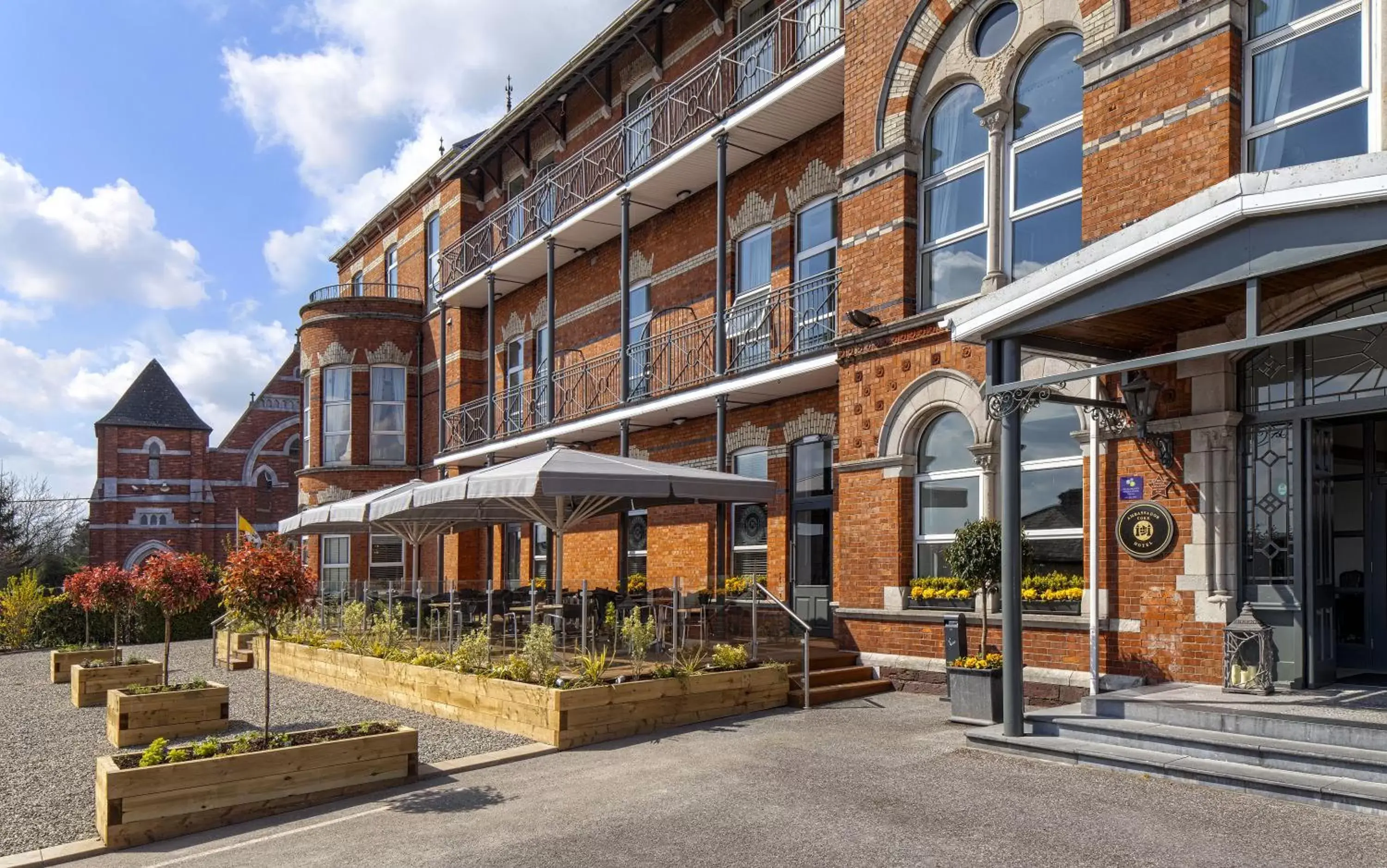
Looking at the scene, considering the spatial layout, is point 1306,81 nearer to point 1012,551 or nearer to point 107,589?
point 1012,551

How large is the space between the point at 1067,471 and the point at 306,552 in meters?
21.1

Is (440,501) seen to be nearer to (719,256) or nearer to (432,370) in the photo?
(719,256)

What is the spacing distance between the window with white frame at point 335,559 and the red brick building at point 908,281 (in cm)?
526

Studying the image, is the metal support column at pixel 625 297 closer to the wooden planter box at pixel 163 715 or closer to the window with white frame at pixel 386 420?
the wooden planter box at pixel 163 715

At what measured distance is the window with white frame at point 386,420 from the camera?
25.5 m

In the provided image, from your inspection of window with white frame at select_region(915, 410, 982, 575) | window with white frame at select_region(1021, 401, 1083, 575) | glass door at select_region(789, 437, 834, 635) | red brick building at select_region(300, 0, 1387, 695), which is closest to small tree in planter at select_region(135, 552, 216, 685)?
red brick building at select_region(300, 0, 1387, 695)

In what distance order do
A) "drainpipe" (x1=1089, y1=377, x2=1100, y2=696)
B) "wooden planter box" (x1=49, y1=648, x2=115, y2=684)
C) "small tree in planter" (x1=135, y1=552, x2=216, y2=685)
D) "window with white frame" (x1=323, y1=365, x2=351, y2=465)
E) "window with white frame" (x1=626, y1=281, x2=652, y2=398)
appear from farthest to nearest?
"window with white frame" (x1=323, y1=365, x2=351, y2=465), "window with white frame" (x1=626, y1=281, x2=652, y2=398), "wooden planter box" (x1=49, y1=648, x2=115, y2=684), "small tree in planter" (x1=135, y1=552, x2=216, y2=685), "drainpipe" (x1=1089, y1=377, x2=1100, y2=696)

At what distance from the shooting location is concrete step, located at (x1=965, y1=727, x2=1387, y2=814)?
20.0 feet

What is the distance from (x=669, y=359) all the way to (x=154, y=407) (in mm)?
33086

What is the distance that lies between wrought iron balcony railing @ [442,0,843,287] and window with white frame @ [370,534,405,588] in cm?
671

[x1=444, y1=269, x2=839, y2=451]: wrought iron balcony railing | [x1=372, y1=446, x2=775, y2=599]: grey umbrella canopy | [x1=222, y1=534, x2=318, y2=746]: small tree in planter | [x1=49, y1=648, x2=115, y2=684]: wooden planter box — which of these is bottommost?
[x1=49, y1=648, x2=115, y2=684]: wooden planter box

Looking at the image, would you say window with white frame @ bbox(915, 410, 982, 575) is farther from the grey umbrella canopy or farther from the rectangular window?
the rectangular window

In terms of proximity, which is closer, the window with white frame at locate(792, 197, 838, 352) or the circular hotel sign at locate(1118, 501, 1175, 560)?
the circular hotel sign at locate(1118, 501, 1175, 560)

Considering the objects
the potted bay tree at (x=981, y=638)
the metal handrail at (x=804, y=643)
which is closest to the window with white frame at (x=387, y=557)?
the metal handrail at (x=804, y=643)
